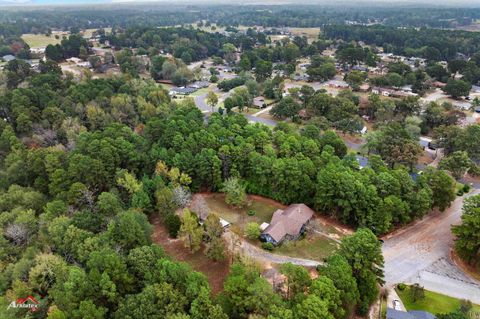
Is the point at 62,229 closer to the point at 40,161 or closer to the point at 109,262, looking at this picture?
the point at 109,262

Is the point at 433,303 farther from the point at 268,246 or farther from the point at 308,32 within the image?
the point at 308,32

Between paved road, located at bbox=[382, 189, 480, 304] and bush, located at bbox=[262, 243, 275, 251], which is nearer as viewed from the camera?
paved road, located at bbox=[382, 189, 480, 304]

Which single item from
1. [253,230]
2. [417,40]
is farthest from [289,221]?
[417,40]

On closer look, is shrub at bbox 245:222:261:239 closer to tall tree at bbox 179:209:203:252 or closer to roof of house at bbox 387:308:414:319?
tall tree at bbox 179:209:203:252

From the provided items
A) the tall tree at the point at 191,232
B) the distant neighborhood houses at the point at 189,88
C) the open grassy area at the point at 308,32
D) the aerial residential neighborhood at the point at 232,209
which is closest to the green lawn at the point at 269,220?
the aerial residential neighborhood at the point at 232,209

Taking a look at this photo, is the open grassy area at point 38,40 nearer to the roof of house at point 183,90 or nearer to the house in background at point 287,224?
the roof of house at point 183,90

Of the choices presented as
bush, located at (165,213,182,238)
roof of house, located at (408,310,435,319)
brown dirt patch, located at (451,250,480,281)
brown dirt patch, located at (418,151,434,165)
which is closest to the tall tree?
bush, located at (165,213,182,238)
